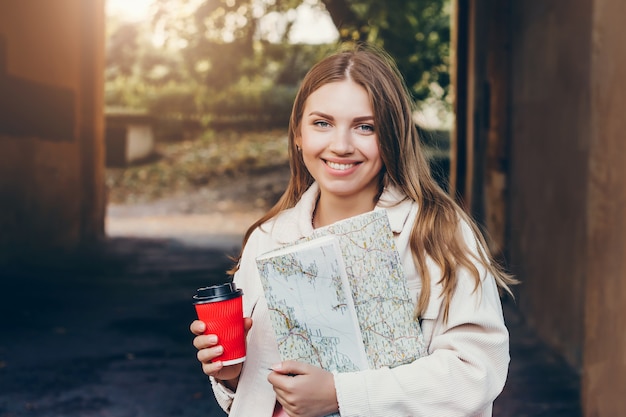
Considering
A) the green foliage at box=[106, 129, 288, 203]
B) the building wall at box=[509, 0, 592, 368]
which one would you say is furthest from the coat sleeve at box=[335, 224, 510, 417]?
the green foliage at box=[106, 129, 288, 203]

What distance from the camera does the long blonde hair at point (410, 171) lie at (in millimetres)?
1737

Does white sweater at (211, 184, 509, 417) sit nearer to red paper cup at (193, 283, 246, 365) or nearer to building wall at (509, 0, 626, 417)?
red paper cup at (193, 283, 246, 365)

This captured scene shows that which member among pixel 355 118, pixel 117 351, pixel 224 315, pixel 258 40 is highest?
pixel 258 40

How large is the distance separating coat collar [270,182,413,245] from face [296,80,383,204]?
2.6 inches

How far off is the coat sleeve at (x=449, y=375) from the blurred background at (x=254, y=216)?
Answer: 1.29 feet

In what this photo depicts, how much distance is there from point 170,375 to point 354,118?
3816 millimetres

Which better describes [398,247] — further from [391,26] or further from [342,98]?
[391,26]

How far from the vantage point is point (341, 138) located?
1.83m

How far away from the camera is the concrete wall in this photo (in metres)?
9.05

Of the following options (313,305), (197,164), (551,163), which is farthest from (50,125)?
(197,164)

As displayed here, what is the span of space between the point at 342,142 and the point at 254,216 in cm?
1644

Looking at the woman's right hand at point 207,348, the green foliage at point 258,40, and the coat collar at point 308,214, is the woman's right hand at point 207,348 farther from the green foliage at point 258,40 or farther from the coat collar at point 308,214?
the green foliage at point 258,40

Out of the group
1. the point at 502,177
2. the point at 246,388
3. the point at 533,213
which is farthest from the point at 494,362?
the point at 502,177

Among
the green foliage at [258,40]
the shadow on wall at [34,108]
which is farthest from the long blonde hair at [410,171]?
the shadow on wall at [34,108]
